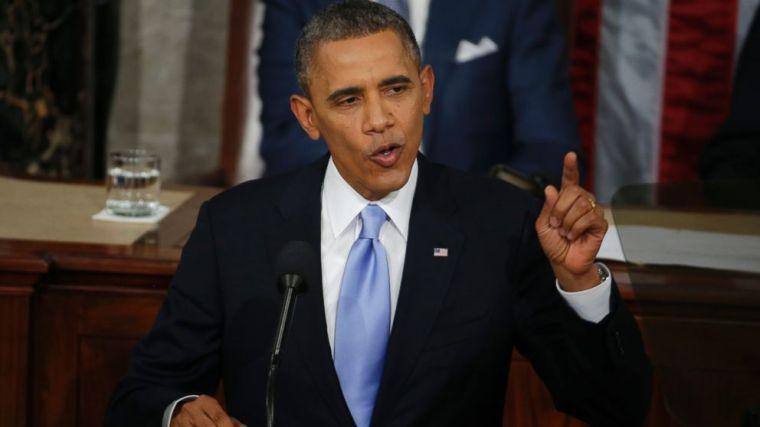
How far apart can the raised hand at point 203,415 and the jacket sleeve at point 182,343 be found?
151 millimetres

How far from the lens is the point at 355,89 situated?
5.73 ft

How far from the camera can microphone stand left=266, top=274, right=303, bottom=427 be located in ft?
4.28

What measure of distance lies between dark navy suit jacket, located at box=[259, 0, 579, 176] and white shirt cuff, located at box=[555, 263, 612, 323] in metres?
1.98

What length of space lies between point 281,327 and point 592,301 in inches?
21.2

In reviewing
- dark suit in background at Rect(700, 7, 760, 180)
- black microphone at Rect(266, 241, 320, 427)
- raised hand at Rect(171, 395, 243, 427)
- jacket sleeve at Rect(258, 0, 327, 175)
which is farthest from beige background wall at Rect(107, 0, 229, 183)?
black microphone at Rect(266, 241, 320, 427)

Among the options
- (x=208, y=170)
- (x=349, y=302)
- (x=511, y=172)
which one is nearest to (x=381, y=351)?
(x=349, y=302)

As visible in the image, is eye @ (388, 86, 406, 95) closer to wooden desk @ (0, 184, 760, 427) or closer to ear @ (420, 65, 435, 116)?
ear @ (420, 65, 435, 116)

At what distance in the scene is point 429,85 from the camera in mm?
1861

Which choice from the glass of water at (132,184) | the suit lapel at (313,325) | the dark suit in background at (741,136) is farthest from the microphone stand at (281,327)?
the dark suit in background at (741,136)

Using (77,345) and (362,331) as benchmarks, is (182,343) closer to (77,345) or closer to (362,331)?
(362,331)

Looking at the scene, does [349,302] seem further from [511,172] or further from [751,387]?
[511,172]

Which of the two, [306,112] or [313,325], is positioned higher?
[306,112]

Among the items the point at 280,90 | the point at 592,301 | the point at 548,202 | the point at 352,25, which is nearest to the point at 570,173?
the point at 548,202

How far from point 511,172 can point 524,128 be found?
1.13 m
